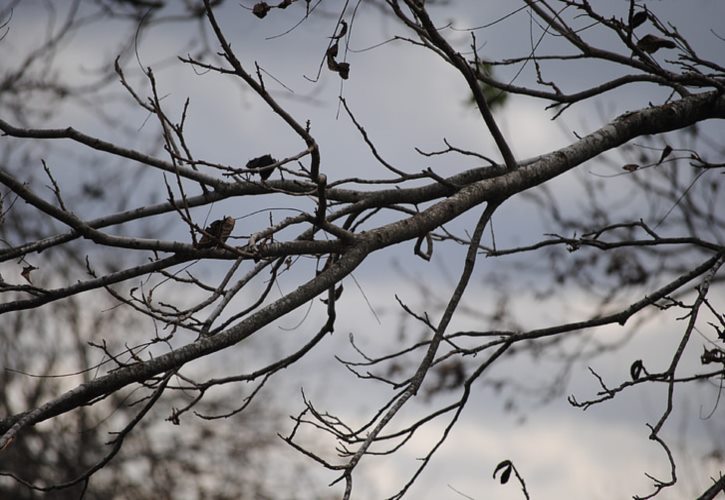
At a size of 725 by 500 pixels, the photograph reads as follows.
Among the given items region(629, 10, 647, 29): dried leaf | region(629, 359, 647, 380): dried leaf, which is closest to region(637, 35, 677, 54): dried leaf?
region(629, 10, 647, 29): dried leaf

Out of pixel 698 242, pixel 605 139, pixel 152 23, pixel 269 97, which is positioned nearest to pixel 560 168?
pixel 605 139

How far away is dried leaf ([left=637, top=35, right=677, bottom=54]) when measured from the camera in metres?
4.09

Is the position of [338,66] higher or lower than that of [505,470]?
higher

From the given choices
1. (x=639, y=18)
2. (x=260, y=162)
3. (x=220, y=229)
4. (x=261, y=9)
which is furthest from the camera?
(x=639, y=18)

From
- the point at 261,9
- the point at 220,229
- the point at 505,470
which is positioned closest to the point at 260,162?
the point at 220,229

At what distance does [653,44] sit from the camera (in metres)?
4.11

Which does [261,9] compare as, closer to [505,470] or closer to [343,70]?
[343,70]

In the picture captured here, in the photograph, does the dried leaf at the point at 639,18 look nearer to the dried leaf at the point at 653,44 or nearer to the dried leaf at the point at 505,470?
the dried leaf at the point at 653,44

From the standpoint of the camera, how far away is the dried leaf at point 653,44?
4094 mm

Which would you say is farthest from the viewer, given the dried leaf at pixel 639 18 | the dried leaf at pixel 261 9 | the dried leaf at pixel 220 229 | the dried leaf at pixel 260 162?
the dried leaf at pixel 639 18

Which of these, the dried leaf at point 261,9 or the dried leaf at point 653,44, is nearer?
the dried leaf at point 261,9

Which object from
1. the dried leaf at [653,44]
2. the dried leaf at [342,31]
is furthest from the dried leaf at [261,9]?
the dried leaf at [653,44]

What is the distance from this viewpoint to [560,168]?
423cm

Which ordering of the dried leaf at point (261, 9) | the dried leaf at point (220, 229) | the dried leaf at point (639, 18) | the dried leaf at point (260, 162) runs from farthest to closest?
the dried leaf at point (639, 18) → the dried leaf at point (261, 9) → the dried leaf at point (260, 162) → the dried leaf at point (220, 229)
